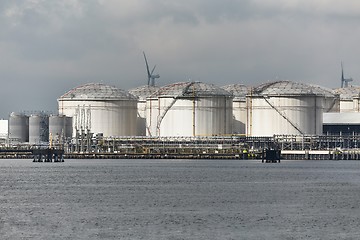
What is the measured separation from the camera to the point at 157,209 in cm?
9650

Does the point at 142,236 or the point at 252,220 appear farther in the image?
the point at 252,220

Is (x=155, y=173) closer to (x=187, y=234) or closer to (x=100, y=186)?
(x=100, y=186)

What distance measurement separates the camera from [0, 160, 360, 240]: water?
8038 centimetres

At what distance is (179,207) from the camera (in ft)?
323

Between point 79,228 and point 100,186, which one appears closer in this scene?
point 79,228

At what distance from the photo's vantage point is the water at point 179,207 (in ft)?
264

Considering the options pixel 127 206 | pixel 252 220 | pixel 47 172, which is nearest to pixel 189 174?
pixel 47 172

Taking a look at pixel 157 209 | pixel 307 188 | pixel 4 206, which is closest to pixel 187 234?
pixel 157 209

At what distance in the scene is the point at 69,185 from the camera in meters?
130

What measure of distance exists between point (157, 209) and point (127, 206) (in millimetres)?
3595

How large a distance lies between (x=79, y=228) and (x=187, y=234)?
7.68 meters

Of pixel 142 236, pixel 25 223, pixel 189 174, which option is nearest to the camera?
pixel 142 236

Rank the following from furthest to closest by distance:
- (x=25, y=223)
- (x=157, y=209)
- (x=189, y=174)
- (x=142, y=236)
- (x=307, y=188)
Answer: (x=189, y=174) → (x=307, y=188) → (x=157, y=209) → (x=25, y=223) → (x=142, y=236)

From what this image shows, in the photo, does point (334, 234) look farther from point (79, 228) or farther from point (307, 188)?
point (307, 188)
